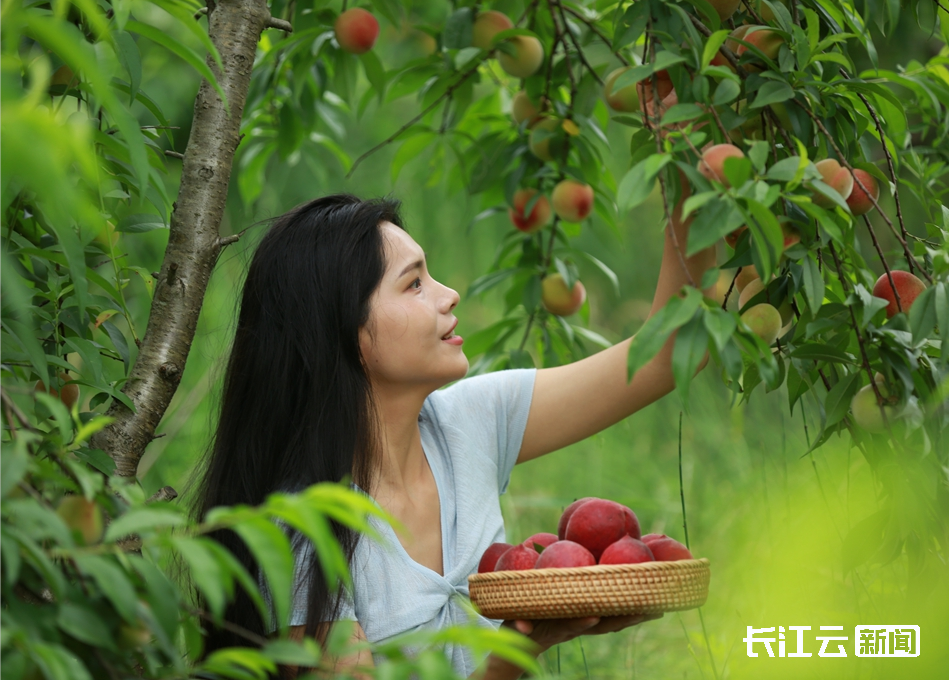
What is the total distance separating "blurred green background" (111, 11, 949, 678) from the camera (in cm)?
159

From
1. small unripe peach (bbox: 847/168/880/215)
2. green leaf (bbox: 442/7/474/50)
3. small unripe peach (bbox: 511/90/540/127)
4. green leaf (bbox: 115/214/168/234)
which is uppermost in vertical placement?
green leaf (bbox: 442/7/474/50)

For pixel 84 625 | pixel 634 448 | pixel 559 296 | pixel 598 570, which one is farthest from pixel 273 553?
pixel 634 448

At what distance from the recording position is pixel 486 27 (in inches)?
54.8

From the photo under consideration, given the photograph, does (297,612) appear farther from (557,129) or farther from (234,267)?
(234,267)

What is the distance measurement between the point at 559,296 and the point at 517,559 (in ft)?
2.19

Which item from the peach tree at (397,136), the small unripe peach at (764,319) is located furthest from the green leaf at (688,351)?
the small unripe peach at (764,319)

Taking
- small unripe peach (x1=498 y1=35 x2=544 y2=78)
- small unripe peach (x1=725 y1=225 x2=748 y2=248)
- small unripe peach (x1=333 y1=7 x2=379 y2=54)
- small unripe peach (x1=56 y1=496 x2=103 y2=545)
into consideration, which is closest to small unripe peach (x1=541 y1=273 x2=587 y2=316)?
small unripe peach (x1=498 y1=35 x2=544 y2=78)

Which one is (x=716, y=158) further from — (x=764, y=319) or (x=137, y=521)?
(x=137, y=521)

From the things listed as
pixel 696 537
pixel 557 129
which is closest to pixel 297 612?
pixel 557 129

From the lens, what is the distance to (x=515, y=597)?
2.86 feet

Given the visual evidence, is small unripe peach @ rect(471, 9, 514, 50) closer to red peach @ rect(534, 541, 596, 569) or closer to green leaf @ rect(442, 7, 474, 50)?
green leaf @ rect(442, 7, 474, 50)

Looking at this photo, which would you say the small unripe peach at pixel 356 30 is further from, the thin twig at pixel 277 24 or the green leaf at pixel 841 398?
the green leaf at pixel 841 398

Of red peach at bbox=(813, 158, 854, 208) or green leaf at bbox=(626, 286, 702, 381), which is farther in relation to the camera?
red peach at bbox=(813, 158, 854, 208)

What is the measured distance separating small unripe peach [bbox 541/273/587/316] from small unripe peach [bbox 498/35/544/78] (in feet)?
1.16
